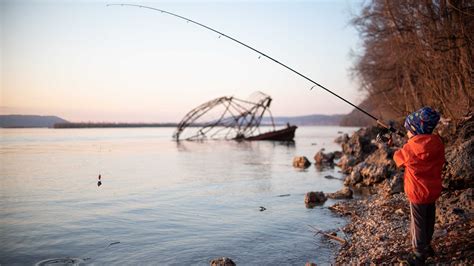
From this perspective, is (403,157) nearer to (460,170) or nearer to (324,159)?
(460,170)

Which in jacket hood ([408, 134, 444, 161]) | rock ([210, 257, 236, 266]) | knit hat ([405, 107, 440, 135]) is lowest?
rock ([210, 257, 236, 266])

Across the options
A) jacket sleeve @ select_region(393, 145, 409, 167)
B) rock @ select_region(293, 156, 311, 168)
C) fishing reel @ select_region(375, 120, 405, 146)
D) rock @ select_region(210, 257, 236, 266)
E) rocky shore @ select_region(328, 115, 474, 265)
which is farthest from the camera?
A: rock @ select_region(293, 156, 311, 168)

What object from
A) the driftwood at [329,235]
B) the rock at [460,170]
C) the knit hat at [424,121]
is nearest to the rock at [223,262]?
the driftwood at [329,235]

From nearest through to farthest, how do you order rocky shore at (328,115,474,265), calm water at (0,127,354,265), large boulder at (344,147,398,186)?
rocky shore at (328,115,474,265), calm water at (0,127,354,265), large boulder at (344,147,398,186)

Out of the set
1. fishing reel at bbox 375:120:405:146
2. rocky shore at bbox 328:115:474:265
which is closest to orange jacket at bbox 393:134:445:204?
fishing reel at bbox 375:120:405:146

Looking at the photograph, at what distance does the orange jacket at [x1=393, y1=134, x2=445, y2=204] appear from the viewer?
4922 millimetres

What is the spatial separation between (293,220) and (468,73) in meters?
8.22

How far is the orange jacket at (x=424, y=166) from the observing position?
194 inches

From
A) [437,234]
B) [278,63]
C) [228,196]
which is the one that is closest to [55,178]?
[228,196]

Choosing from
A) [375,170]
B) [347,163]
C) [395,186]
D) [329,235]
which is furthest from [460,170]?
[347,163]

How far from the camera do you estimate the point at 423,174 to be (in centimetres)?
498

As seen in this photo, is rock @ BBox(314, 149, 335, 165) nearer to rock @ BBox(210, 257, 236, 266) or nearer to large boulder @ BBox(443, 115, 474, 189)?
large boulder @ BBox(443, 115, 474, 189)

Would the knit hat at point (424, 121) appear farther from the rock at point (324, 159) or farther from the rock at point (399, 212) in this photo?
the rock at point (324, 159)

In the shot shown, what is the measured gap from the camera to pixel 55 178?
17.3m
